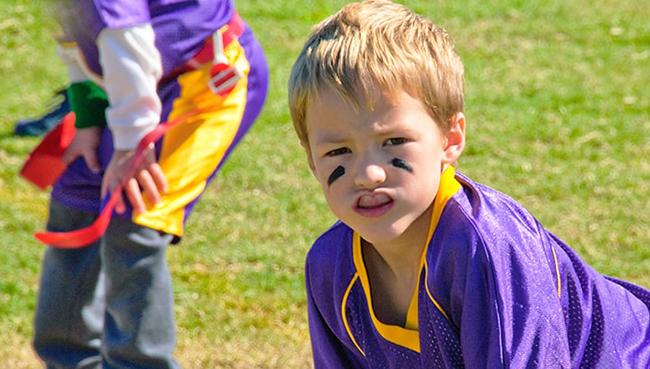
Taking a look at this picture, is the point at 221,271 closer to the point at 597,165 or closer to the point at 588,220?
the point at 588,220

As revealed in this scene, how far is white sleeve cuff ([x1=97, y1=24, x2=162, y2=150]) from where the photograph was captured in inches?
124

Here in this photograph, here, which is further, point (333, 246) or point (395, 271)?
point (333, 246)

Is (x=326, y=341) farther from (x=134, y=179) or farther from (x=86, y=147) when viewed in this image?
(x=86, y=147)

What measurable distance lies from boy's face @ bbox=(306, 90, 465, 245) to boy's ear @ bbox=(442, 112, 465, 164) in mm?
36

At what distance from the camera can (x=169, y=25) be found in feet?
11.1

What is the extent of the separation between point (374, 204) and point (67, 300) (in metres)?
1.55

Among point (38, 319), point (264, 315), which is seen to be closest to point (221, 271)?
point (264, 315)

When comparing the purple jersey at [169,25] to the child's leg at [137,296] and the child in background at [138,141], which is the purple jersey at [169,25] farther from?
the child's leg at [137,296]

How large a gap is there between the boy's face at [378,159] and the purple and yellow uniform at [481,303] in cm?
9

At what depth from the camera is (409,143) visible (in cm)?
249

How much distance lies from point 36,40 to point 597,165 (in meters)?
4.04

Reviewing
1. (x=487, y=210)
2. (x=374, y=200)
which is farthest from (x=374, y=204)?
(x=487, y=210)

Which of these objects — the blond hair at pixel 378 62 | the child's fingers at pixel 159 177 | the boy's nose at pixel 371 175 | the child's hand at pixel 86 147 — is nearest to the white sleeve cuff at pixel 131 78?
the child's fingers at pixel 159 177

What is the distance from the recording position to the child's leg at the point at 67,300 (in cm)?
367
